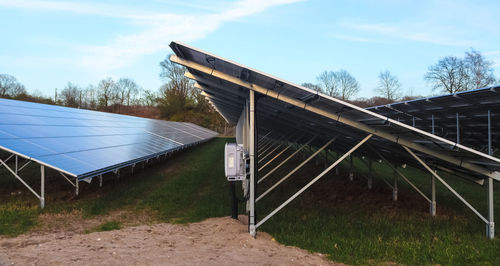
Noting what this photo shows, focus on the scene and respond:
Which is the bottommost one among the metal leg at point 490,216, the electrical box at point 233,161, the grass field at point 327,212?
the grass field at point 327,212

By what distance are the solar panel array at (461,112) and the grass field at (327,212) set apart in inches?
92.4

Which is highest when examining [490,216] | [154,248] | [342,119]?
[342,119]

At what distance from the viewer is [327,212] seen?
339 inches

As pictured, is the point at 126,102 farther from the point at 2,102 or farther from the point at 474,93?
the point at 474,93

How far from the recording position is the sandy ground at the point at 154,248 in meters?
4.84

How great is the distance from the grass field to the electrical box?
4.04ft

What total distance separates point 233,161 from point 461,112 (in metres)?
7.88

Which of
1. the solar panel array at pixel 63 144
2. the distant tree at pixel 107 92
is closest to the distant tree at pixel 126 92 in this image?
the distant tree at pixel 107 92

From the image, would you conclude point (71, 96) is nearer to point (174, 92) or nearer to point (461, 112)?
point (174, 92)

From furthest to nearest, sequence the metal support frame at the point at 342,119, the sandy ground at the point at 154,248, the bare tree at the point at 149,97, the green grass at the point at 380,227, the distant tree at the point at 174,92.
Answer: the bare tree at the point at 149,97 → the distant tree at the point at 174,92 → the metal support frame at the point at 342,119 → the green grass at the point at 380,227 → the sandy ground at the point at 154,248

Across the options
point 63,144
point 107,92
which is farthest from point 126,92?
point 63,144

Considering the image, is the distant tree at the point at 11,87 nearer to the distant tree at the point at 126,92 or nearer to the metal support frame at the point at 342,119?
the distant tree at the point at 126,92

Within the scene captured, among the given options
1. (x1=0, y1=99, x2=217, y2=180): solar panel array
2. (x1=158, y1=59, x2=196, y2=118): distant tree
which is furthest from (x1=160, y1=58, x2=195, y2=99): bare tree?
(x1=0, y1=99, x2=217, y2=180): solar panel array

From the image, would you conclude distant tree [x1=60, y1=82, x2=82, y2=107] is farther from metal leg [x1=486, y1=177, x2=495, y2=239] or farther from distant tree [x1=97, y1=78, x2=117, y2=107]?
metal leg [x1=486, y1=177, x2=495, y2=239]
